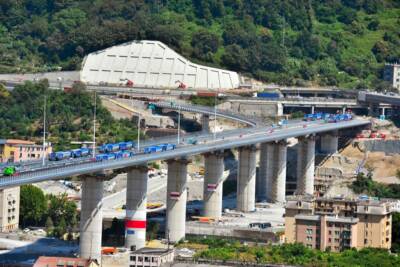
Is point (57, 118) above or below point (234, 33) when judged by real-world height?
below

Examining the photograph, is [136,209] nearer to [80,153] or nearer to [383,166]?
[80,153]

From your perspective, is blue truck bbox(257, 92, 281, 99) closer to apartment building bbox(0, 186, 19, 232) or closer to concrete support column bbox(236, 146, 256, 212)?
concrete support column bbox(236, 146, 256, 212)

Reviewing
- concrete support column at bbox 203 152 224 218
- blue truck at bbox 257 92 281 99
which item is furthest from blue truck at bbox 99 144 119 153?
blue truck at bbox 257 92 281 99

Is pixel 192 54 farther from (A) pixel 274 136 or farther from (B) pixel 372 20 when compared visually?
(A) pixel 274 136

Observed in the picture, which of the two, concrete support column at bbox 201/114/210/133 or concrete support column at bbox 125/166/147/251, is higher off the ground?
concrete support column at bbox 201/114/210/133

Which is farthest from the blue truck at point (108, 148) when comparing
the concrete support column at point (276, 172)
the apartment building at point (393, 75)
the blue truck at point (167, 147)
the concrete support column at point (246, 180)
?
the apartment building at point (393, 75)

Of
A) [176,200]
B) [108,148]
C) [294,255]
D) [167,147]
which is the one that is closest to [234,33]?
[167,147]
